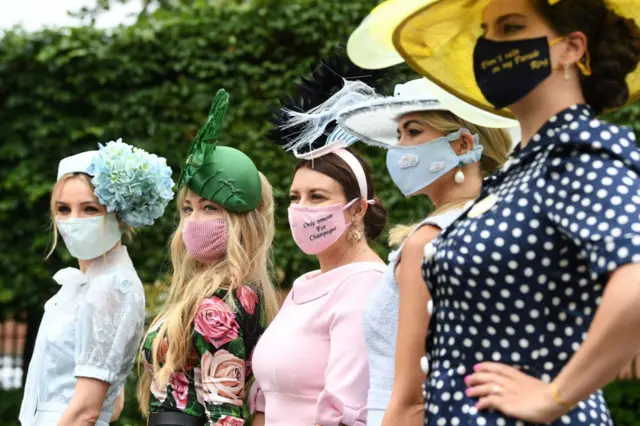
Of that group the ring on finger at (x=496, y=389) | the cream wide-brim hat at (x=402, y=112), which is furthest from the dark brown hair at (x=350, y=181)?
the ring on finger at (x=496, y=389)

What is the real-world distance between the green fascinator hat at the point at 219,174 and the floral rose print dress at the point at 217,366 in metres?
0.46

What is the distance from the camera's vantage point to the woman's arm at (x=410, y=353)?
2.93 metres

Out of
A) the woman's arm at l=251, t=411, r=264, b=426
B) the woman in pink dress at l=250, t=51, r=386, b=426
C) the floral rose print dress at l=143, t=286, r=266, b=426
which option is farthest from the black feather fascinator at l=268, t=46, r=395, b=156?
the woman's arm at l=251, t=411, r=264, b=426

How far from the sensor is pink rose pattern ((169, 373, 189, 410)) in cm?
447

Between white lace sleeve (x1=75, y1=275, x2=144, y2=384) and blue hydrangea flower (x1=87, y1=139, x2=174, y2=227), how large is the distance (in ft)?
1.15

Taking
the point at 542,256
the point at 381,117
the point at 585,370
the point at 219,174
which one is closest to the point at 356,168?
the point at 381,117

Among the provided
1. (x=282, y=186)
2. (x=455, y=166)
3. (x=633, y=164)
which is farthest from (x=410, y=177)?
(x=282, y=186)

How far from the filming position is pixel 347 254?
4.36 metres

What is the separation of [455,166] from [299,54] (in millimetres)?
4929

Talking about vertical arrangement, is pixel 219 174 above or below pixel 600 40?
below

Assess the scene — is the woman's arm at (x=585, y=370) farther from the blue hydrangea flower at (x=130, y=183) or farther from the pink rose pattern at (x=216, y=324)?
the blue hydrangea flower at (x=130, y=183)

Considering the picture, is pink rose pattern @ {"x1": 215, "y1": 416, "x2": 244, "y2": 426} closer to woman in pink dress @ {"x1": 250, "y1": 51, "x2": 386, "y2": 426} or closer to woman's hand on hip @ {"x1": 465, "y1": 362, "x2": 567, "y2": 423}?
woman in pink dress @ {"x1": 250, "y1": 51, "x2": 386, "y2": 426}

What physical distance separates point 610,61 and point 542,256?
0.55 m

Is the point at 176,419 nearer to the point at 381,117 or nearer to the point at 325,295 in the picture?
the point at 325,295
